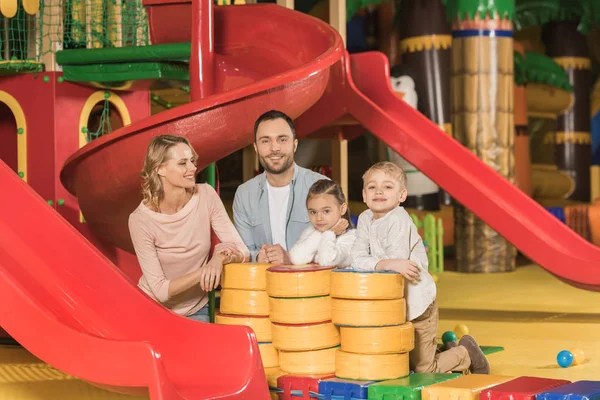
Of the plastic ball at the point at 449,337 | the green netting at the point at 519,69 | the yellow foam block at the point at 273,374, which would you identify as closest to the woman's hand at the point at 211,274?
the yellow foam block at the point at 273,374

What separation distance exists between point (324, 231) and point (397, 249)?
0.34 metres

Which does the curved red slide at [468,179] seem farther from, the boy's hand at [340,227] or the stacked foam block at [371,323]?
the stacked foam block at [371,323]

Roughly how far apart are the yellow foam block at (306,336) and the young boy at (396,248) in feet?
0.94

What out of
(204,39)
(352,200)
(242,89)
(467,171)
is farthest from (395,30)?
(242,89)

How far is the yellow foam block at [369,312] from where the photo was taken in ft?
11.2

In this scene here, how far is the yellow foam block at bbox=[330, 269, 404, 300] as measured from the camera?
3398 mm

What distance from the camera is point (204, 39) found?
518 centimetres

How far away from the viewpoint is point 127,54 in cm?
556

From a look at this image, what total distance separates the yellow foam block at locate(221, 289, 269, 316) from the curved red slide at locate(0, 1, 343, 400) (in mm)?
186

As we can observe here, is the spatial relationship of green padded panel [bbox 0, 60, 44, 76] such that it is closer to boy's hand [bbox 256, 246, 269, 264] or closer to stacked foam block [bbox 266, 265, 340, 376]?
boy's hand [bbox 256, 246, 269, 264]

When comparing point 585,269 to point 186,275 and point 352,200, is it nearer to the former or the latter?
point 186,275

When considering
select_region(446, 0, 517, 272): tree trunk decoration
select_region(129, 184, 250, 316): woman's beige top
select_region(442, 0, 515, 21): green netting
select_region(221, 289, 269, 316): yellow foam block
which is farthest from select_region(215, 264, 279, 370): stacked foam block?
select_region(442, 0, 515, 21): green netting

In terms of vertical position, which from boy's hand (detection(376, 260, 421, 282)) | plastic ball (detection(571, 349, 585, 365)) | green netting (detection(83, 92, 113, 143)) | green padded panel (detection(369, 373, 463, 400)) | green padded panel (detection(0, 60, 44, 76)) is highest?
green padded panel (detection(0, 60, 44, 76))

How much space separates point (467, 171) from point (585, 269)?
94 centimetres
